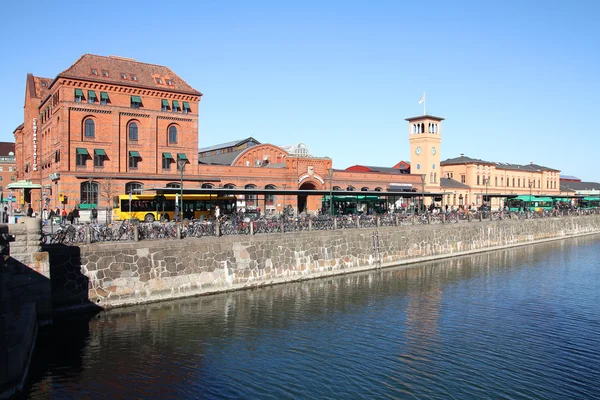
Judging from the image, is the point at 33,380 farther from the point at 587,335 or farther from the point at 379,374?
the point at 587,335

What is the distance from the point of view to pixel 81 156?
165 ft

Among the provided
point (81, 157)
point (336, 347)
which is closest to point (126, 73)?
point (81, 157)

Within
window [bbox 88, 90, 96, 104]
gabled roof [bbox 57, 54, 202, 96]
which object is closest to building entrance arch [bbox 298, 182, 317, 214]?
gabled roof [bbox 57, 54, 202, 96]

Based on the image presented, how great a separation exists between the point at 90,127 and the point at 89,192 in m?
6.48

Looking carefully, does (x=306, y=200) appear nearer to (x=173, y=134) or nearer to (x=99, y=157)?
(x=173, y=134)

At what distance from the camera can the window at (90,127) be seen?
166 feet

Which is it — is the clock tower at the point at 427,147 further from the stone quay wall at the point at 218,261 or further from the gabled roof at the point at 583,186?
the gabled roof at the point at 583,186

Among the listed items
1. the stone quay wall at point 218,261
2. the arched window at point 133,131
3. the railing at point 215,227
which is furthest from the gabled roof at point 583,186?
the arched window at point 133,131

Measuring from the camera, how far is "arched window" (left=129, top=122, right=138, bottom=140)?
175ft

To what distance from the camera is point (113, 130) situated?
5172 centimetres

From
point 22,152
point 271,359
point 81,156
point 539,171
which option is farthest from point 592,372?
point 539,171

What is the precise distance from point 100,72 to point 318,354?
1731 inches

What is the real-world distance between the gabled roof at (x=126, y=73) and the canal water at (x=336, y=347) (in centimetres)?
3399

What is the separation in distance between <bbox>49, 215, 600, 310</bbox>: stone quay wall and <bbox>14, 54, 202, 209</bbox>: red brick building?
23167 mm
